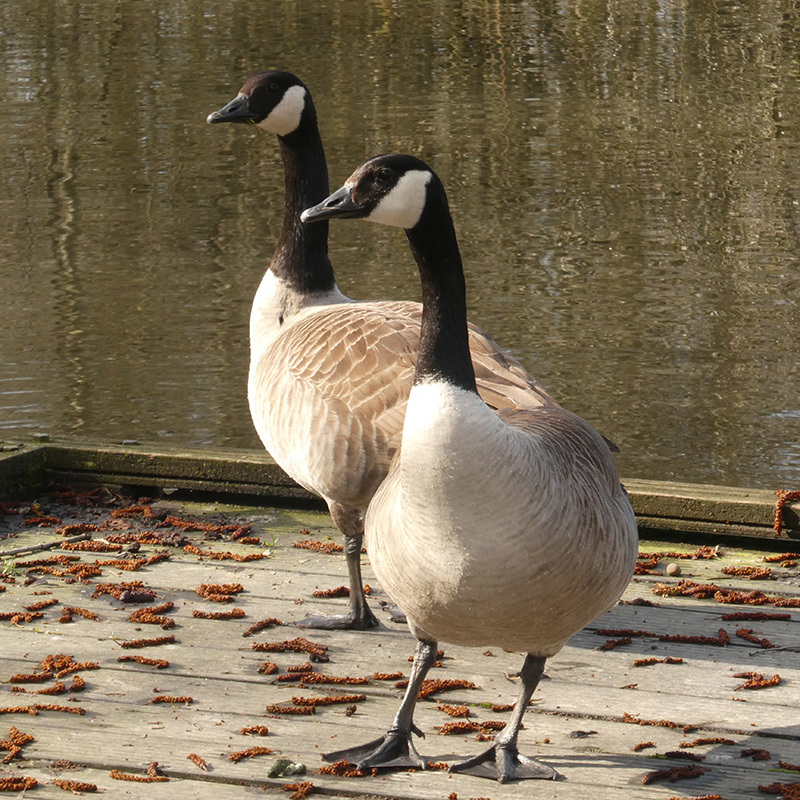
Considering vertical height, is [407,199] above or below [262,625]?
above

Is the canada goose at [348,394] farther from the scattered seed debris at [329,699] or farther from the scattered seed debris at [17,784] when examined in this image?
the scattered seed debris at [17,784]

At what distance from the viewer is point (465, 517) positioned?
3209 mm

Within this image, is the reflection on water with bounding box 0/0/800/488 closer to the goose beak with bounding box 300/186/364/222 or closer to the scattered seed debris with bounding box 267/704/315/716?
the scattered seed debris with bounding box 267/704/315/716

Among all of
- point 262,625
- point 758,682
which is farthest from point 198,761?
point 758,682

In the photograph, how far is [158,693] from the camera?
3.96 meters

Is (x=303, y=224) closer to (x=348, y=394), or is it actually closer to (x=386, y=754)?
(x=348, y=394)

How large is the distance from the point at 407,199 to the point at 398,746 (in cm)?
151

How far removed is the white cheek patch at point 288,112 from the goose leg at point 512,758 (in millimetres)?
2975

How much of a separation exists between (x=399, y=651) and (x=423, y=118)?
13.7 meters

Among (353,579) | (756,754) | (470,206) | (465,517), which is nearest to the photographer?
(465,517)

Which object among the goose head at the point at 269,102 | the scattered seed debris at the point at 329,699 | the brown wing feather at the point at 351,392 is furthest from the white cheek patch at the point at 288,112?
the scattered seed debris at the point at 329,699

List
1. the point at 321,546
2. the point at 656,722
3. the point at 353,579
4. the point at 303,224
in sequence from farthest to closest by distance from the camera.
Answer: the point at 303,224 < the point at 321,546 < the point at 353,579 < the point at 656,722

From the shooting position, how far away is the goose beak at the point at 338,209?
3.39 m

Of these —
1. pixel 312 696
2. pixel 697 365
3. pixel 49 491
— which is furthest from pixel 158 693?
pixel 697 365
